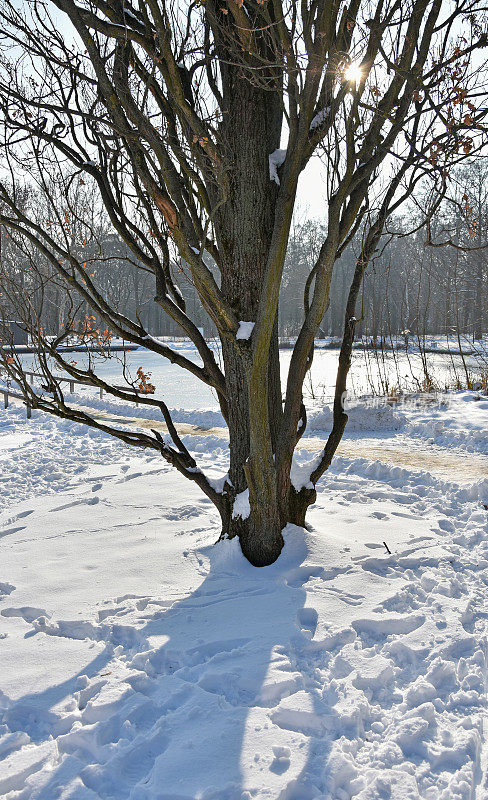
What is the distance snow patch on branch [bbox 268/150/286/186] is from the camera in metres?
3.05

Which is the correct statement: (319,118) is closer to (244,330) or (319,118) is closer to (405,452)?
(244,330)

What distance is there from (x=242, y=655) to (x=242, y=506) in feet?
3.45

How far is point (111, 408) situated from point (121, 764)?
1059 centimetres

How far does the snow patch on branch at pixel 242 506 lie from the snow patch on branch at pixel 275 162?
6.38 ft

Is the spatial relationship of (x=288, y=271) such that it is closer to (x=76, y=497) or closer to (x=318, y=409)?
(x=318, y=409)

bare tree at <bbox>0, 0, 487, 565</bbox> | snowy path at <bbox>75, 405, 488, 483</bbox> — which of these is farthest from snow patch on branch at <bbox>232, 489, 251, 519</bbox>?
snowy path at <bbox>75, 405, 488, 483</bbox>

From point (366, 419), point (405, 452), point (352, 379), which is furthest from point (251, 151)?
point (352, 379)

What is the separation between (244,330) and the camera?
2904 millimetres

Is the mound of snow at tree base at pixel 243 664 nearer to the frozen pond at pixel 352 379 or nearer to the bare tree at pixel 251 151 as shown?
the bare tree at pixel 251 151

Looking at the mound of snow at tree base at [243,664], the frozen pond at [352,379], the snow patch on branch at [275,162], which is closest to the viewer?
the mound of snow at tree base at [243,664]

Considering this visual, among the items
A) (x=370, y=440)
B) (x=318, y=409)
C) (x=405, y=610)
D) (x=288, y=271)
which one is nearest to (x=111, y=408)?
(x=318, y=409)

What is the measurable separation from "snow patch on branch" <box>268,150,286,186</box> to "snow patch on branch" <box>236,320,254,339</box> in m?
0.91

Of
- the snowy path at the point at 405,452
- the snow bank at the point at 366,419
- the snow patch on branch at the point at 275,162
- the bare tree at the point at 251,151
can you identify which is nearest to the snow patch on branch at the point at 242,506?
the bare tree at the point at 251,151

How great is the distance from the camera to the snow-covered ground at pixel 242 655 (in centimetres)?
171
